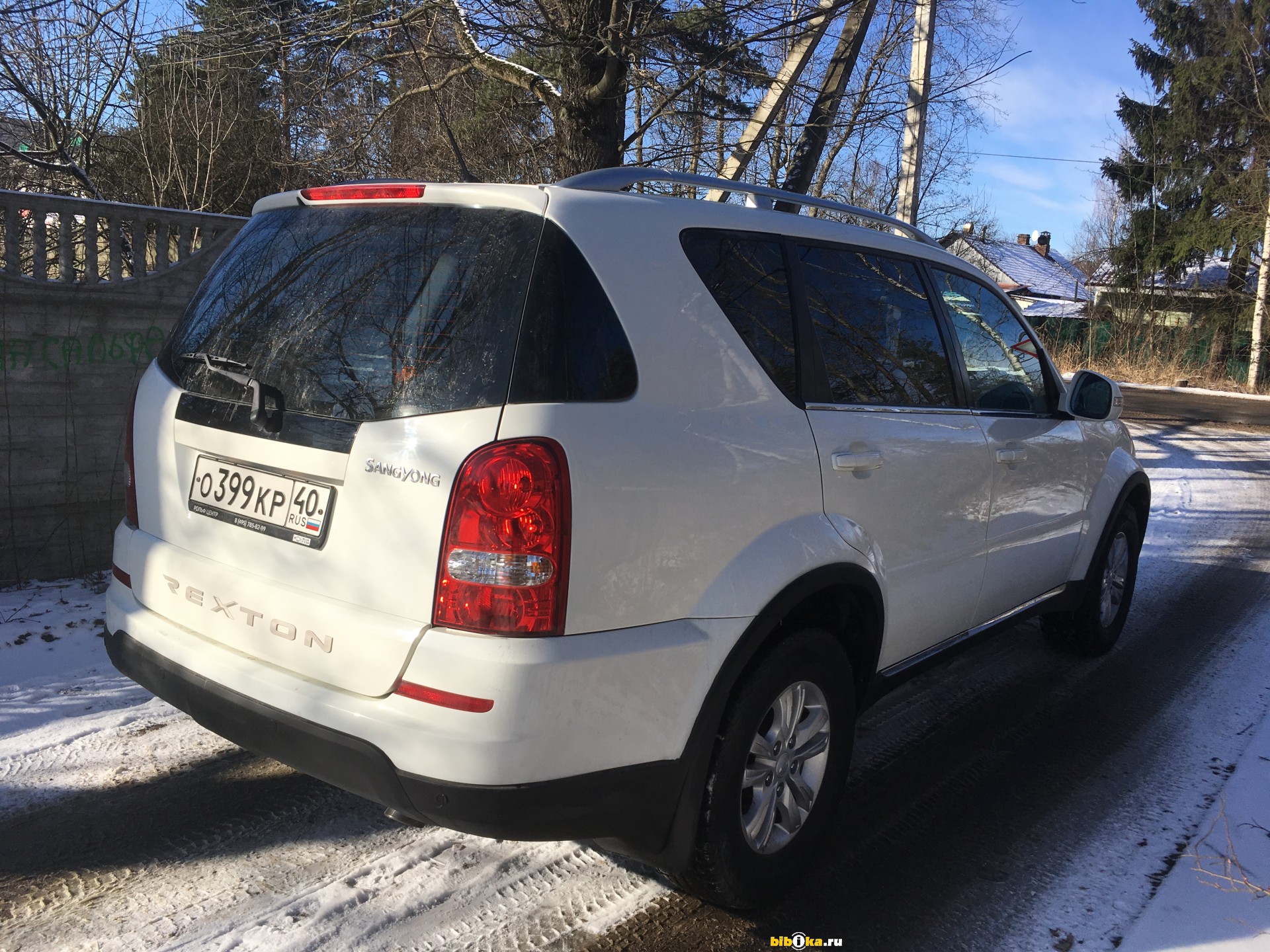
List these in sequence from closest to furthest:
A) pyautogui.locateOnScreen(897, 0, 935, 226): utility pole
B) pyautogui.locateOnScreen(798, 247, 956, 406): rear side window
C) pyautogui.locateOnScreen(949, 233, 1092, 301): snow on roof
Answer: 1. pyautogui.locateOnScreen(798, 247, 956, 406): rear side window
2. pyautogui.locateOnScreen(897, 0, 935, 226): utility pole
3. pyautogui.locateOnScreen(949, 233, 1092, 301): snow on roof

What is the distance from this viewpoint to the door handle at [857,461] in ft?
9.37

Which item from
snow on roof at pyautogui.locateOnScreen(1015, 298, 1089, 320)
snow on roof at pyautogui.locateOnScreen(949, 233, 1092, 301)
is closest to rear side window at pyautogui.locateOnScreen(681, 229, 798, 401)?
snow on roof at pyautogui.locateOnScreen(1015, 298, 1089, 320)

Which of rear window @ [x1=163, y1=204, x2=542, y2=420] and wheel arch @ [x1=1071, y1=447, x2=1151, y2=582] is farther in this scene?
wheel arch @ [x1=1071, y1=447, x2=1151, y2=582]

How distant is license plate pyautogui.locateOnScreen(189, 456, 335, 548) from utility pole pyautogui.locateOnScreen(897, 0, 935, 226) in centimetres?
846

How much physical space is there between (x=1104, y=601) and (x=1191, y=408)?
64.2 ft

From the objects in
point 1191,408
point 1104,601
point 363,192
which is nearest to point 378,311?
point 363,192

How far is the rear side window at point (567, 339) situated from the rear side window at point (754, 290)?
0.42 meters

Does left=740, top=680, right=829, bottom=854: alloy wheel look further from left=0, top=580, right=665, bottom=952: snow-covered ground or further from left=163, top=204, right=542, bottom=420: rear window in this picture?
left=163, top=204, right=542, bottom=420: rear window

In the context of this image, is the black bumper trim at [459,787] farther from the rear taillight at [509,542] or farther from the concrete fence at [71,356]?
the concrete fence at [71,356]

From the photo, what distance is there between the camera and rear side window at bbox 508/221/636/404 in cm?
219

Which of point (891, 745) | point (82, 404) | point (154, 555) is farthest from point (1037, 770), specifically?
point (82, 404)

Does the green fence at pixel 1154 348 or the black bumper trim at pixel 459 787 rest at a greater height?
the green fence at pixel 1154 348

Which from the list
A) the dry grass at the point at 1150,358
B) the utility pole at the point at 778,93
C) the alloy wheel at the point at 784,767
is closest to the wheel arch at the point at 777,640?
the alloy wheel at the point at 784,767

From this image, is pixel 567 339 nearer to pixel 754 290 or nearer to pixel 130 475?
pixel 754 290
